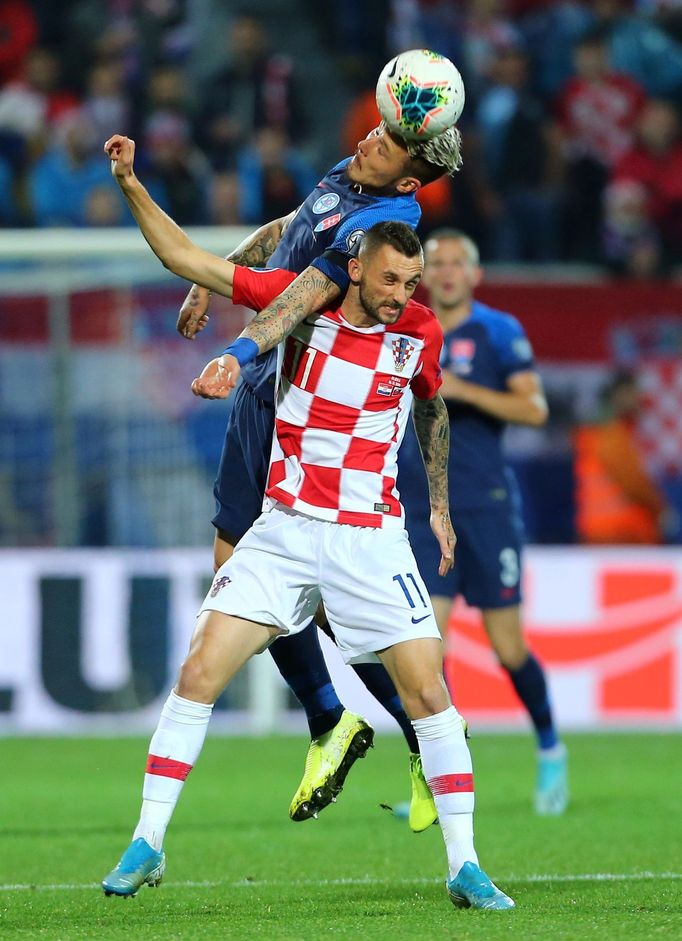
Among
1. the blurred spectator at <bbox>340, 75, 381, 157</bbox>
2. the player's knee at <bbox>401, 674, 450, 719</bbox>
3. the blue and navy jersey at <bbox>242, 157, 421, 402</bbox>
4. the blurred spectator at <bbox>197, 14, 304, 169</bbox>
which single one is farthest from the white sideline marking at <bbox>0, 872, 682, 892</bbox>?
the blurred spectator at <bbox>197, 14, 304, 169</bbox>

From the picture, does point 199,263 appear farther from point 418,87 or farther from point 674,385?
point 674,385

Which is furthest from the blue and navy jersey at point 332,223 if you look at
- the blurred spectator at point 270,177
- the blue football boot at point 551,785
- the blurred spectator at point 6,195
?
the blurred spectator at point 6,195

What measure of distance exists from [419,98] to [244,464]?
1.50 meters

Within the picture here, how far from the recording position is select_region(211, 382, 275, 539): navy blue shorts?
5965mm

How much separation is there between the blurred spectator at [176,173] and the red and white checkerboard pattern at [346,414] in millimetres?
8866

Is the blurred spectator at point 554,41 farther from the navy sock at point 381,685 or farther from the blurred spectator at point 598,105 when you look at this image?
the navy sock at point 381,685

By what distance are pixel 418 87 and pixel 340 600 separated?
165 centimetres

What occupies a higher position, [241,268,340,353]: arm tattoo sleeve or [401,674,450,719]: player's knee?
[241,268,340,353]: arm tattoo sleeve

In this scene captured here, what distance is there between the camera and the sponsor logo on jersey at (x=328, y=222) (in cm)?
557

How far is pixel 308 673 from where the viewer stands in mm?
6266

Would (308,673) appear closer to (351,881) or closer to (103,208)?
(351,881)

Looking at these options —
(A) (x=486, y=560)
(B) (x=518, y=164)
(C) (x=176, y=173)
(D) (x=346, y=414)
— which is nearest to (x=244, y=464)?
(D) (x=346, y=414)

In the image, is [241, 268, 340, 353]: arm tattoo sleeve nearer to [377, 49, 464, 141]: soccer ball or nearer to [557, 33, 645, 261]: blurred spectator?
[377, 49, 464, 141]: soccer ball

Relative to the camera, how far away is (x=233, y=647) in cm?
521
